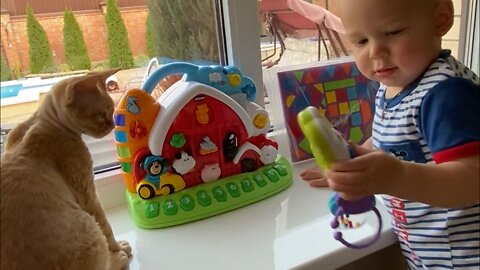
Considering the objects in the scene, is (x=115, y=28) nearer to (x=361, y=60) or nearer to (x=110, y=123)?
(x=110, y=123)

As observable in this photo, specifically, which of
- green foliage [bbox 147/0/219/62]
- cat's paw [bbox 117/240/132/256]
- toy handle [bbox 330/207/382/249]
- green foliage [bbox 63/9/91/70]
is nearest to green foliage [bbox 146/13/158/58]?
green foliage [bbox 147/0/219/62]

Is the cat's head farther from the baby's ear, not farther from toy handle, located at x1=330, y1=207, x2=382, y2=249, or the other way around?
the baby's ear

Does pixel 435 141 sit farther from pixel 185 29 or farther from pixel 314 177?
pixel 185 29

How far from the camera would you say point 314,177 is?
91cm

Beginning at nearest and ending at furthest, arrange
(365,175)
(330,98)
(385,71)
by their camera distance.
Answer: (365,175)
(385,71)
(330,98)

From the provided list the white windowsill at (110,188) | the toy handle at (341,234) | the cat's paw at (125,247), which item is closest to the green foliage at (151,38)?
the white windowsill at (110,188)

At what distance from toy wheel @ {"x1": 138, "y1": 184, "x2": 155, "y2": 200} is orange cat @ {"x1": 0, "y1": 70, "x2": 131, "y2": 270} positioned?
0.12 metres

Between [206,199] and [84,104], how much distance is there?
297mm

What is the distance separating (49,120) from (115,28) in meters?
0.31

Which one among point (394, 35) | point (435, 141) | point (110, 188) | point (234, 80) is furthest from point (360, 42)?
point (110, 188)

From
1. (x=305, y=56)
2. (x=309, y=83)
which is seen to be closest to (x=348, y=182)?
(x=309, y=83)

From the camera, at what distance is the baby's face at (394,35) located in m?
0.58

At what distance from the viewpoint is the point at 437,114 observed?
552mm

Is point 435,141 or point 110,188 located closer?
point 435,141
